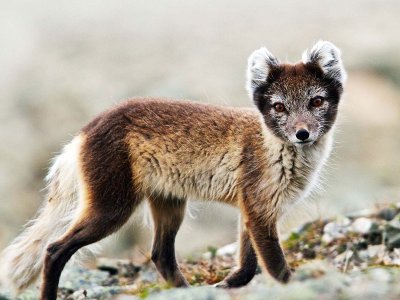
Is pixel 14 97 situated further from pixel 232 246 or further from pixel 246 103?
pixel 232 246

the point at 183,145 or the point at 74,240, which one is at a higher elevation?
the point at 183,145

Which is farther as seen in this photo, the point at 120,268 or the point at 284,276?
the point at 120,268

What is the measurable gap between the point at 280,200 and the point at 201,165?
2.82ft

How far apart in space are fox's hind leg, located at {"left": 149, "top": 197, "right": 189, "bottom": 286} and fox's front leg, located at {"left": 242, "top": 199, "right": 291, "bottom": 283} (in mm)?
1035

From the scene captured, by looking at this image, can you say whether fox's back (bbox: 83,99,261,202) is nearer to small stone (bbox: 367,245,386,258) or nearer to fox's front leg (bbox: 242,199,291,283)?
fox's front leg (bbox: 242,199,291,283)

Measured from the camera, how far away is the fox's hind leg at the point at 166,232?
8.77m

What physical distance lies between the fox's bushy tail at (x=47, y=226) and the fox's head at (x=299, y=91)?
6.06ft

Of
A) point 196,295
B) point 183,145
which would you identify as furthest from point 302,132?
point 196,295

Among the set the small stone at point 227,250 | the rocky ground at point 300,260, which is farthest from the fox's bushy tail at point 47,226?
the small stone at point 227,250

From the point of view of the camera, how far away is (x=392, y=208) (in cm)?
1016

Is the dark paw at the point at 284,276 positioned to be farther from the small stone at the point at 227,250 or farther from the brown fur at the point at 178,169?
the small stone at the point at 227,250

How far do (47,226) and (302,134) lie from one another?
274cm

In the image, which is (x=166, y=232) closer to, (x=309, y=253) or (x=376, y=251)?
(x=309, y=253)

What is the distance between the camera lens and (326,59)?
8.11 m
